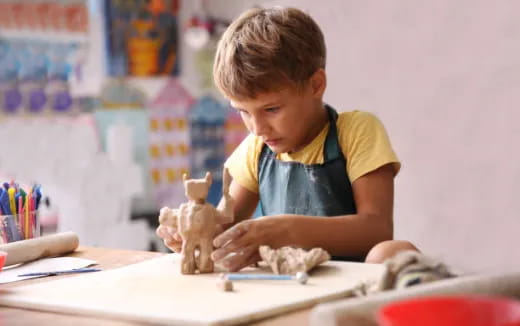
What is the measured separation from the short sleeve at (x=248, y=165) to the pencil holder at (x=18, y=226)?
0.43 m

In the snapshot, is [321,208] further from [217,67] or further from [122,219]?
[122,219]

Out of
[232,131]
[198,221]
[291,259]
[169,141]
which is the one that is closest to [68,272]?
[198,221]

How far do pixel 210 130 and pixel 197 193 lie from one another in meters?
1.76

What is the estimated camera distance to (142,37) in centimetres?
260

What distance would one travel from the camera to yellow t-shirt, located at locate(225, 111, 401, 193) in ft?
4.36

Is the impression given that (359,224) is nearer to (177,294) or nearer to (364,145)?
(364,145)

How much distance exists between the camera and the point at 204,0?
2.73 meters

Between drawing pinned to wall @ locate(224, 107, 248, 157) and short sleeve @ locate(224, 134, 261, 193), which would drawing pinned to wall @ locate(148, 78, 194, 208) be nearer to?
drawing pinned to wall @ locate(224, 107, 248, 157)

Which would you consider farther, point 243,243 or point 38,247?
point 38,247

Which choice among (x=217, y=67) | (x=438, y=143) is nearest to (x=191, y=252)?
(x=217, y=67)

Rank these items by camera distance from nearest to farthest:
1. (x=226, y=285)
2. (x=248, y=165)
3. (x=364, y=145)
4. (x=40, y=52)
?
(x=226, y=285), (x=364, y=145), (x=248, y=165), (x=40, y=52)

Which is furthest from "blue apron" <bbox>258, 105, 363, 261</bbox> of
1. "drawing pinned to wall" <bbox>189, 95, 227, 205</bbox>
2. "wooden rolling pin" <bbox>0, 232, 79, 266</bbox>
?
"drawing pinned to wall" <bbox>189, 95, 227, 205</bbox>

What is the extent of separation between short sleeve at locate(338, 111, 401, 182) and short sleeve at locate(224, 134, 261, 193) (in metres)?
0.19

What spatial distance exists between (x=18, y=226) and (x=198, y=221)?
17.0 inches
